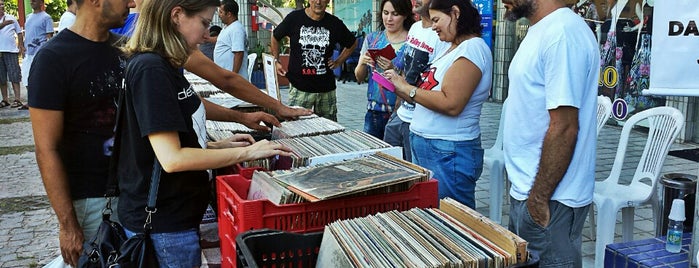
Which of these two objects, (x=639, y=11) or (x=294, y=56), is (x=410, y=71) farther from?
(x=639, y=11)

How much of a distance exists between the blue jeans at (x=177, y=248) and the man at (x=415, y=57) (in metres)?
1.95

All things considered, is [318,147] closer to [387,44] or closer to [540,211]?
[540,211]

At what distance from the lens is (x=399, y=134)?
13.8ft

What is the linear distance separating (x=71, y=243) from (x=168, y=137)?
2.54 feet

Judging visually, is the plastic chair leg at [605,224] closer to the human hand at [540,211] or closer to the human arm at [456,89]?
the human arm at [456,89]

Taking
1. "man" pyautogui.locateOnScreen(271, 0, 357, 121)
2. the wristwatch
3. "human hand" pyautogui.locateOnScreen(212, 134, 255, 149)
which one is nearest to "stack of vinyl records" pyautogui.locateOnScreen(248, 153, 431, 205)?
"human hand" pyautogui.locateOnScreen(212, 134, 255, 149)

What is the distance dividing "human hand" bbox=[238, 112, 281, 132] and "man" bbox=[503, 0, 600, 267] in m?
1.29

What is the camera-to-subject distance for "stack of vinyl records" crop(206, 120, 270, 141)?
3160 millimetres

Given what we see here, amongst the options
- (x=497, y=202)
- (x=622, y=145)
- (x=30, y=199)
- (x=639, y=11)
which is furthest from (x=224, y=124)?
(x=639, y=11)

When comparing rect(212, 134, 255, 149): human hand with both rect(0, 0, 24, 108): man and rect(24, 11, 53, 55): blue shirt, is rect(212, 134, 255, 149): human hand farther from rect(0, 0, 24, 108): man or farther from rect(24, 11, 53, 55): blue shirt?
rect(0, 0, 24, 108): man

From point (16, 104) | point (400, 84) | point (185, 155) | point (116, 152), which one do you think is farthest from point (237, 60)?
point (16, 104)

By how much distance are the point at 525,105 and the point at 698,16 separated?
0.64 m

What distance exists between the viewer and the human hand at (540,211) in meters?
2.29

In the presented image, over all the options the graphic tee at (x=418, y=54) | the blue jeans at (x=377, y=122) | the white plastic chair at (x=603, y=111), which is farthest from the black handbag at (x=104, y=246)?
the white plastic chair at (x=603, y=111)
